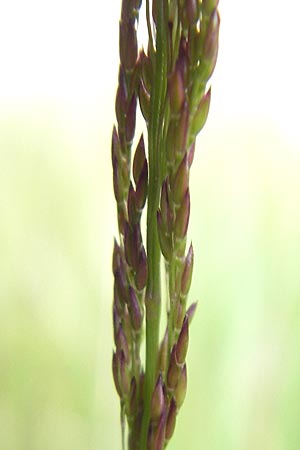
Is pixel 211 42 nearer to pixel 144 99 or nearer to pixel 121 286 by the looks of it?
pixel 144 99

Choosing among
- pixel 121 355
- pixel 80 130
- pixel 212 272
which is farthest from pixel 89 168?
pixel 121 355

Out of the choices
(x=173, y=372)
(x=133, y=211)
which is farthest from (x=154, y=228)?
(x=173, y=372)

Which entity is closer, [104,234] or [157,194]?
[157,194]

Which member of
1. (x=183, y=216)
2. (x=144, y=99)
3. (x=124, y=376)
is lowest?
(x=124, y=376)

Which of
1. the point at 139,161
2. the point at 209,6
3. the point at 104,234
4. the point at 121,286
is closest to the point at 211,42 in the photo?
the point at 209,6

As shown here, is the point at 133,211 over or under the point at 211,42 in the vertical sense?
under

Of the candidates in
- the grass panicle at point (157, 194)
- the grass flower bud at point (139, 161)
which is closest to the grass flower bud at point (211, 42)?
the grass panicle at point (157, 194)

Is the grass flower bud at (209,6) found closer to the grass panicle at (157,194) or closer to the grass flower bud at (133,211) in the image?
the grass panicle at (157,194)
